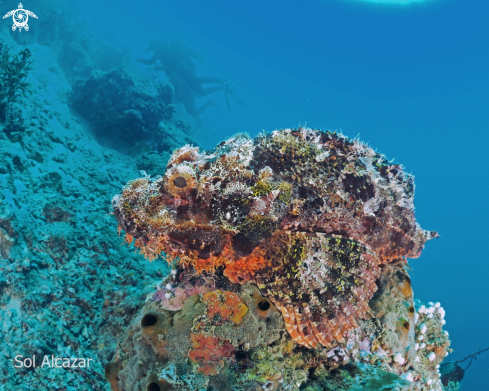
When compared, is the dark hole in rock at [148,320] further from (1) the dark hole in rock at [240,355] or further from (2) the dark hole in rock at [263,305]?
(2) the dark hole in rock at [263,305]

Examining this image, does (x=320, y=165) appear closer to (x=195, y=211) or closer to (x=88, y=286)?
(x=195, y=211)

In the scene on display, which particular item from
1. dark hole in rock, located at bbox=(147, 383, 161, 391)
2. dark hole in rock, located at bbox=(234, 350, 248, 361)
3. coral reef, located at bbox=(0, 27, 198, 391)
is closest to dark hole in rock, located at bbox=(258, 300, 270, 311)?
dark hole in rock, located at bbox=(234, 350, 248, 361)

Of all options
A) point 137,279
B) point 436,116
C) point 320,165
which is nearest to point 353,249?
point 320,165

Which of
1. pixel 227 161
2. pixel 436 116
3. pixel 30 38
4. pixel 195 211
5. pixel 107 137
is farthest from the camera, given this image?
pixel 436 116

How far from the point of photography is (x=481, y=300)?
81.3 meters

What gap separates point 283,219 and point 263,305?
4.14 ft

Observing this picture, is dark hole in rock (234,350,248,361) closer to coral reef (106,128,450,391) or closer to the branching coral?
coral reef (106,128,450,391)

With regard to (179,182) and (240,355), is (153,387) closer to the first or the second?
(240,355)

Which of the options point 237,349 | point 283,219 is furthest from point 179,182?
→ point 237,349

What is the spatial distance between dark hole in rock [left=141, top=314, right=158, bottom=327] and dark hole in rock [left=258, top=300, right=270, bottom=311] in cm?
142

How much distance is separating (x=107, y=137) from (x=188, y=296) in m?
11.9

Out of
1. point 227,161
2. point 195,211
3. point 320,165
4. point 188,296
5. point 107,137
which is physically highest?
point 107,137

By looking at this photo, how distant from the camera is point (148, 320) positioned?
3691 mm

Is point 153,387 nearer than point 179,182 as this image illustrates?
Yes
